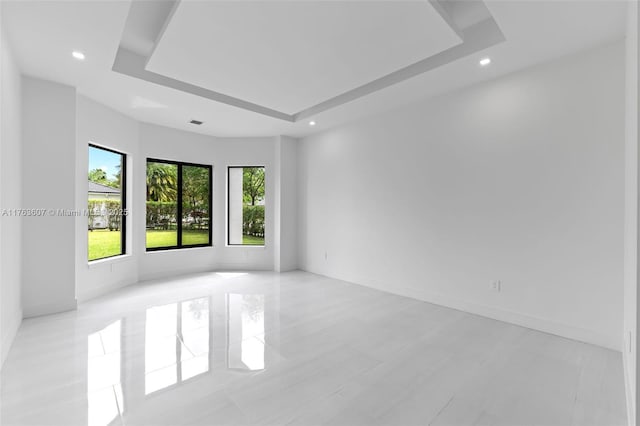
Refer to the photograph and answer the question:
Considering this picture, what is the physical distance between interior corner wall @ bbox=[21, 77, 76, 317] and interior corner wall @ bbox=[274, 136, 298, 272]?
326 centimetres

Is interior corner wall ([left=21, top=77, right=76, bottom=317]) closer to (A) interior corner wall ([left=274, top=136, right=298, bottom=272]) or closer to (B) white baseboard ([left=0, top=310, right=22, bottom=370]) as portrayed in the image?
(B) white baseboard ([left=0, top=310, right=22, bottom=370])

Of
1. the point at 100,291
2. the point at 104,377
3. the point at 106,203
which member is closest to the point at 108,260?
the point at 100,291

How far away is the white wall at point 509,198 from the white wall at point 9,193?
420cm

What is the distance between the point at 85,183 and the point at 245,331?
123 inches

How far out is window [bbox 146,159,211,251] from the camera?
5527 mm

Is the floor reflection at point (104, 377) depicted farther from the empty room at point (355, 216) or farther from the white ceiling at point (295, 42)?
the white ceiling at point (295, 42)

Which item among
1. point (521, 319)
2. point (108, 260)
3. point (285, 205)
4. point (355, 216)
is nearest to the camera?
point (521, 319)

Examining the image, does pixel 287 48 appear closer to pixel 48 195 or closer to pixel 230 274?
pixel 48 195

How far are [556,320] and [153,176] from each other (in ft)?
21.1

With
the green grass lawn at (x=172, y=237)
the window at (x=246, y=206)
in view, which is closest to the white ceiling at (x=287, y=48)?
the window at (x=246, y=206)

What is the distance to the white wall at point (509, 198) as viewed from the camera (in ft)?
8.97

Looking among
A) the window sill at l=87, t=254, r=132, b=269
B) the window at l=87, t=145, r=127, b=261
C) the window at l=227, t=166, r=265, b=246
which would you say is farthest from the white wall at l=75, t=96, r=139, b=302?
the window at l=227, t=166, r=265, b=246

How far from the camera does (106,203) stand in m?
4.73

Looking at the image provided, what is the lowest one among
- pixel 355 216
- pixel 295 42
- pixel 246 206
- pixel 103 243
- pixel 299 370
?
pixel 299 370
